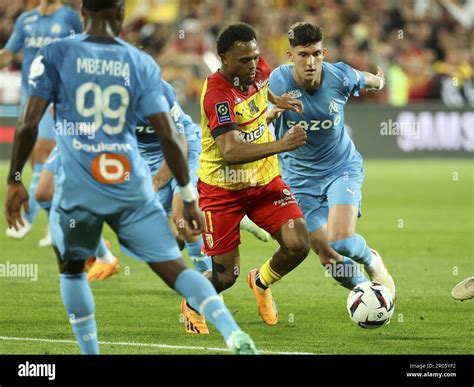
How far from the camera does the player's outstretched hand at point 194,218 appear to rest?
6531mm

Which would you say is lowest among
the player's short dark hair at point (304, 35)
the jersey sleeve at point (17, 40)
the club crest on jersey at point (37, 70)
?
the club crest on jersey at point (37, 70)

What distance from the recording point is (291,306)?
9906 millimetres

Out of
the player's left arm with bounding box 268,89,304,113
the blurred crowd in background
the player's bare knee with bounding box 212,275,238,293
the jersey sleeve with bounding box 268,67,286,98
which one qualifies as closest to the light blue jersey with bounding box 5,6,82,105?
the jersey sleeve with bounding box 268,67,286,98

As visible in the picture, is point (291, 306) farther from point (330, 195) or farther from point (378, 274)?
point (330, 195)

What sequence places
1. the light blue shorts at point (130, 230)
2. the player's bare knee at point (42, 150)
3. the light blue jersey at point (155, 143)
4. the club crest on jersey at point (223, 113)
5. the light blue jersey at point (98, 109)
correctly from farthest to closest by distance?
the player's bare knee at point (42, 150) < the light blue jersey at point (155, 143) < the club crest on jersey at point (223, 113) < the light blue shorts at point (130, 230) < the light blue jersey at point (98, 109)

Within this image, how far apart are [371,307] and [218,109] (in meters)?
1.84

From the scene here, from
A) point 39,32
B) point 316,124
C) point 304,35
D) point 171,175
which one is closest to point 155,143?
point 171,175

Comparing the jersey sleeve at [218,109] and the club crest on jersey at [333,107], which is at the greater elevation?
the club crest on jersey at [333,107]

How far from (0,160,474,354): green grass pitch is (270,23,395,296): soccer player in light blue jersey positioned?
21.1 inches

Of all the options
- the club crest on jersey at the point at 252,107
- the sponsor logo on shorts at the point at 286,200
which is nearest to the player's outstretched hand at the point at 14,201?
the club crest on jersey at the point at 252,107

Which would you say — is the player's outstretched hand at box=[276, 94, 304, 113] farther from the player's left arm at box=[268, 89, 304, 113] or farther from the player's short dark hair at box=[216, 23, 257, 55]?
the player's short dark hair at box=[216, 23, 257, 55]

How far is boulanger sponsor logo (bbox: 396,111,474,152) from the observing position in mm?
23797

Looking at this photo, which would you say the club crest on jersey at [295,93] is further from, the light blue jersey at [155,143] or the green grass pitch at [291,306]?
the green grass pitch at [291,306]
